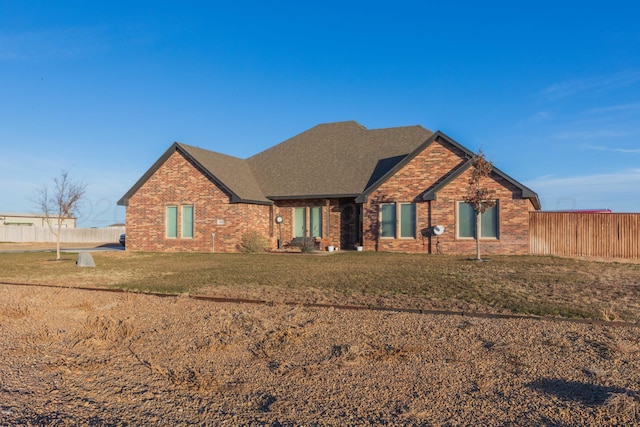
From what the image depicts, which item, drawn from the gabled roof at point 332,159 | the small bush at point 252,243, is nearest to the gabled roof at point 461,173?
the gabled roof at point 332,159

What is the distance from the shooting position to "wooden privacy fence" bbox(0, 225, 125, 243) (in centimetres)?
4853

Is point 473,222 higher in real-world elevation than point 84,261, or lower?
higher

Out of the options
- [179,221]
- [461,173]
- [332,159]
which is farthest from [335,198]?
[179,221]

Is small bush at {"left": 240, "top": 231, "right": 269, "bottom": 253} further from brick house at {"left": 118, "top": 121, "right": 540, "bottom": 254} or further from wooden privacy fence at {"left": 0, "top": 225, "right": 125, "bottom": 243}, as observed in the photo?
wooden privacy fence at {"left": 0, "top": 225, "right": 125, "bottom": 243}

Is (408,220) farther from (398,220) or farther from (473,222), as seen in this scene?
(473,222)

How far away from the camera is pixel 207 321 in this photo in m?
7.44

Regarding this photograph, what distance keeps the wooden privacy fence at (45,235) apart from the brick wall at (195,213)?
90.2 feet

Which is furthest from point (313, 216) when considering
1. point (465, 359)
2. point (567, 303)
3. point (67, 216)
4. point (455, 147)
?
point (465, 359)

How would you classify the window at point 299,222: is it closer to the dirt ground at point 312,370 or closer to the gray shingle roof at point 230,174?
the gray shingle roof at point 230,174

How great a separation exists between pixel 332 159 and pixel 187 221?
9.07 m

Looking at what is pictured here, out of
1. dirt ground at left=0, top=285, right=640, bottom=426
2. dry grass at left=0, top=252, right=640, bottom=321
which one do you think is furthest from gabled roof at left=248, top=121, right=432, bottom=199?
dirt ground at left=0, top=285, right=640, bottom=426

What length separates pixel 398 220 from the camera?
74.7 ft

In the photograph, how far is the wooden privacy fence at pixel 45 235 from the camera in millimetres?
48531

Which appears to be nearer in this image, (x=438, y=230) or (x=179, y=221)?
(x=438, y=230)
